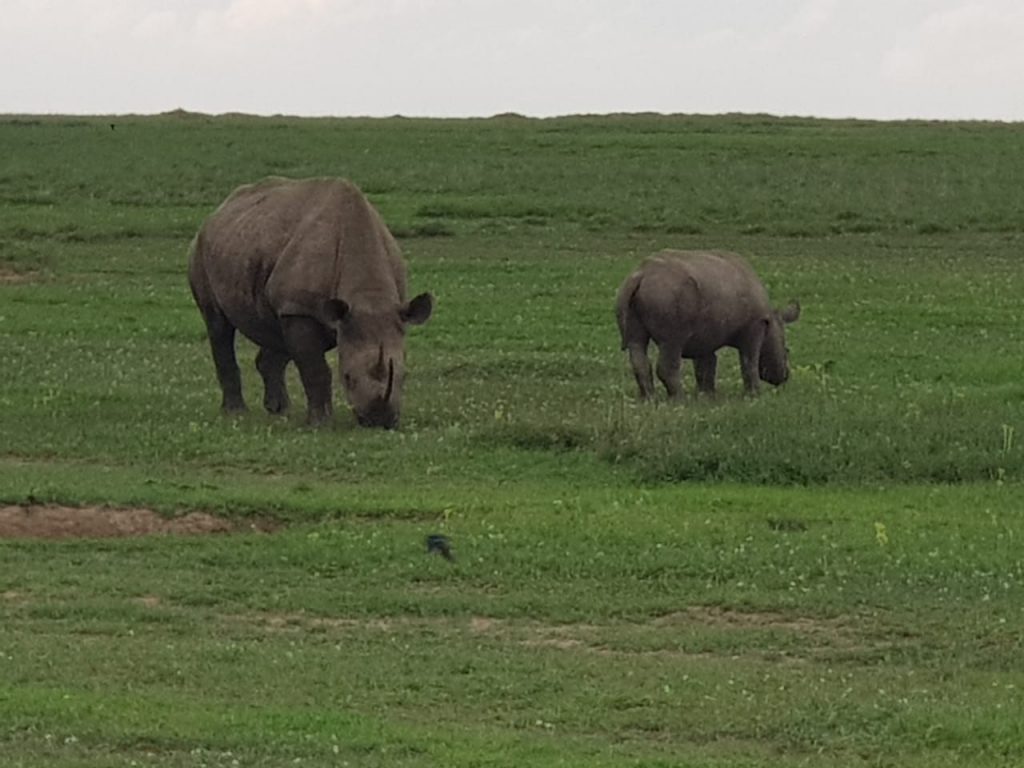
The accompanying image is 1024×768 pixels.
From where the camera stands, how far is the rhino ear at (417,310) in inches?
682

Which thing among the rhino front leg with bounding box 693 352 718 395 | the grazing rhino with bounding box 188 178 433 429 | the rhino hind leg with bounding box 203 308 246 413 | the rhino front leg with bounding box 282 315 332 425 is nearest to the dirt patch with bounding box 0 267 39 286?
the rhino hind leg with bounding box 203 308 246 413

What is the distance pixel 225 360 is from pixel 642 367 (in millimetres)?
3707

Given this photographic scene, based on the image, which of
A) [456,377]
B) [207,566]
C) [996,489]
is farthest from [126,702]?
[456,377]

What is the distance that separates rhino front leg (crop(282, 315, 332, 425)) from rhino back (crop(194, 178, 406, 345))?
0.14m

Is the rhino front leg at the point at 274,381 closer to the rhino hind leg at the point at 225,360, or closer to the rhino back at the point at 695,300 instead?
the rhino hind leg at the point at 225,360

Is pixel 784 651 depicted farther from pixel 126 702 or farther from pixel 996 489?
pixel 996 489

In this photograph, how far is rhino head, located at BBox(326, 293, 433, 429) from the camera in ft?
56.6

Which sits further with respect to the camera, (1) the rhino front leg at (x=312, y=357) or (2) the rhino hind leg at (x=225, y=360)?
(2) the rhino hind leg at (x=225, y=360)

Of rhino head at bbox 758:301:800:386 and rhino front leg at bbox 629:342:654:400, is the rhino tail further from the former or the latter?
rhino head at bbox 758:301:800:386

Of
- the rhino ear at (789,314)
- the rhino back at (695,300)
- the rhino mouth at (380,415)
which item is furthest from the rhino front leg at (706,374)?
the rhino mouth at (380,415)

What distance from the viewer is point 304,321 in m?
17.8

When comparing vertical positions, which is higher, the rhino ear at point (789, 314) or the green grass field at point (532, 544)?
the rhino ear at point (789, 314)

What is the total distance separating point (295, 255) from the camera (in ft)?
59.0

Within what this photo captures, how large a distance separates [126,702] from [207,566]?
3328mm
